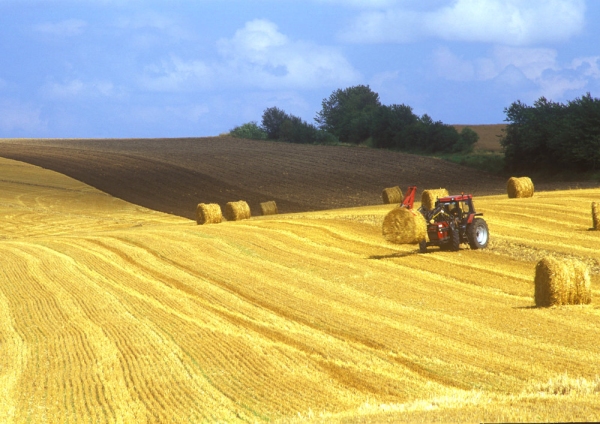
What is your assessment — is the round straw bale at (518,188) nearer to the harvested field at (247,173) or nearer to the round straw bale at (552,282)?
the harvested field at (247,173)

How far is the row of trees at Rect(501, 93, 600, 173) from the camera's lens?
157 ft

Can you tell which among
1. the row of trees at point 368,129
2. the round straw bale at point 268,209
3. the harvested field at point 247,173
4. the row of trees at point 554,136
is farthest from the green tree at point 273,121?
the round straw bale at point 268,209

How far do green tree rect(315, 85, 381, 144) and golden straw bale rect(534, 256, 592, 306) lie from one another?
61.5 m

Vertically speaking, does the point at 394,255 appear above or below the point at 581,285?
above

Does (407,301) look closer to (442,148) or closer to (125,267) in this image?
(125,267)

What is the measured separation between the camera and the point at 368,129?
77.4 meters

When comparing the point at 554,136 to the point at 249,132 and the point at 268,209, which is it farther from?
the point at 249,132

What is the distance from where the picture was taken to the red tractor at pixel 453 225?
2036cm

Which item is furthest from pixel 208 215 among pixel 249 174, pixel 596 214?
pixel 249 174

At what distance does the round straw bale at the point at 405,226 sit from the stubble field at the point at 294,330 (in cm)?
61

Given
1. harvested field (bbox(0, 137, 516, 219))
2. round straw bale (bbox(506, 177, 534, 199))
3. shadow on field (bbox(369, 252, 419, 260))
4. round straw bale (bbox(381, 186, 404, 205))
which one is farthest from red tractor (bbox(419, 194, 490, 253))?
harvested field (bbox(0, 137, 516, 219))

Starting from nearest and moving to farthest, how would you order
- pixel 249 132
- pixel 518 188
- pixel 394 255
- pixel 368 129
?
pixel 394 255 < pixel 518 188 < pixel 368 129 < pixel 249 132

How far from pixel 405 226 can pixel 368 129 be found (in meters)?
58.3

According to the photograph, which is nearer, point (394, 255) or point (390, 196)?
point (394, 255)
